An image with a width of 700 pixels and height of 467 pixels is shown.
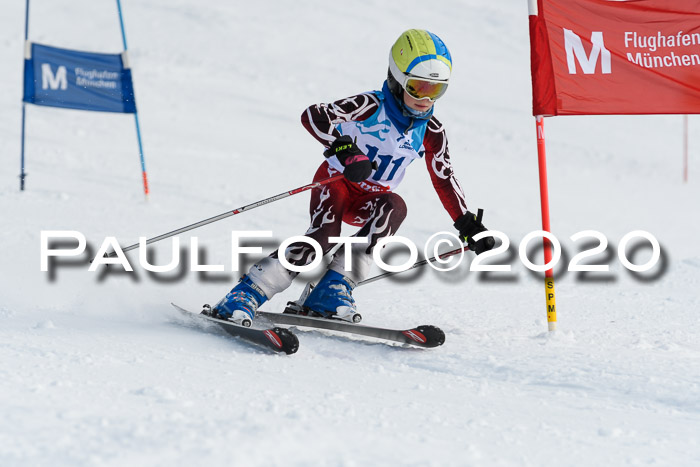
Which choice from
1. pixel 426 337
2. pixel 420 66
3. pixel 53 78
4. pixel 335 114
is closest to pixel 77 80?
pixel 53 78

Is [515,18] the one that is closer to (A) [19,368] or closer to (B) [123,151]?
(B) [123,151]

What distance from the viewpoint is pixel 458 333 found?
4094mm

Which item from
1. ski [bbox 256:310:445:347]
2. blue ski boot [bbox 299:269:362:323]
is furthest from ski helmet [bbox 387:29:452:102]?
ski [bbox 256:310:445:347]

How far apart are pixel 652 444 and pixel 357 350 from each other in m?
1.51

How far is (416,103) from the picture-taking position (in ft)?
12.4

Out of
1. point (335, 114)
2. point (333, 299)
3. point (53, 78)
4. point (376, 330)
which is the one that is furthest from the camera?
point (53, 78)

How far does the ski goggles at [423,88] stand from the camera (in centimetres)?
370

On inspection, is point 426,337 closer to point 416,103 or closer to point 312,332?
point 312,332

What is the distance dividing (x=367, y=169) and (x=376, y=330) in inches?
32.0

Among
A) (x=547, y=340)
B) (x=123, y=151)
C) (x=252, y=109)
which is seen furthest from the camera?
(x=252, y=109)

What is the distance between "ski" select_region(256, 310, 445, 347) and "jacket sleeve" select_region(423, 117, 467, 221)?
0.83m

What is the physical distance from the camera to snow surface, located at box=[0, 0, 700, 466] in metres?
2.32

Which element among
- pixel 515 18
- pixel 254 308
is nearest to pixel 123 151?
pixel 254 308

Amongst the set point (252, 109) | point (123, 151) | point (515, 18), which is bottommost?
point (123, 151)
